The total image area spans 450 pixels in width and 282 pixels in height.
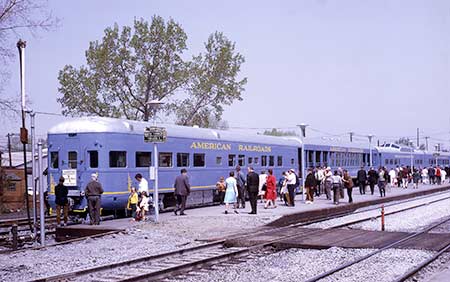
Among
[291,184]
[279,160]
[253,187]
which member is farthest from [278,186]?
[253,187]

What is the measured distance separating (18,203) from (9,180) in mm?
4922

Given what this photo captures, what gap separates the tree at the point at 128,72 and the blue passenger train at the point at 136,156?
14627mm

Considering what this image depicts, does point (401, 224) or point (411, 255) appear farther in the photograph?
point (401, 224)

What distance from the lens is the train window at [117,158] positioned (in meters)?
21.6

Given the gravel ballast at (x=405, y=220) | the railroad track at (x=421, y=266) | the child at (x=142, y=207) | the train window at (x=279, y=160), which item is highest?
the train window at (x=279, y=160)

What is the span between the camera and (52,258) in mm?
13500

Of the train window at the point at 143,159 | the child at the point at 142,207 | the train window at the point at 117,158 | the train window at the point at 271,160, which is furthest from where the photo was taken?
the train window at the point at 271,160

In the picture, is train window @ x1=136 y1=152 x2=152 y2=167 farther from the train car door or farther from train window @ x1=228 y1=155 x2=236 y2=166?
train window @ x1=228 y1=155 x2=236 y2=166

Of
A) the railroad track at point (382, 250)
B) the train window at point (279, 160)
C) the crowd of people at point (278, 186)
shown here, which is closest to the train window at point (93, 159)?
the crowd of people at point (278, 186)

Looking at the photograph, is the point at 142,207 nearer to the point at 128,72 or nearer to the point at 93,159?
the point at 93,159

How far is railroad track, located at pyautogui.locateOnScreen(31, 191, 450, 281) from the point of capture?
1082cm

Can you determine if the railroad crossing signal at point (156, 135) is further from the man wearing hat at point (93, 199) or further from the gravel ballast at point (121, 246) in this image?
the gravel ballast at point (121, 246)

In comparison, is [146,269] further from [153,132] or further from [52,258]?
[153,132]

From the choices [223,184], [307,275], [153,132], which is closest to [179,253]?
[307,275]
